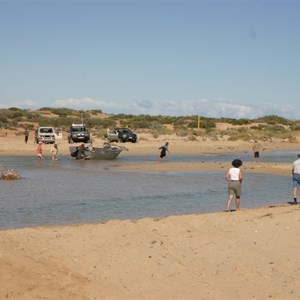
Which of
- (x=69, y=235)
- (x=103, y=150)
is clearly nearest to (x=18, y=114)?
(x=103, y=150)

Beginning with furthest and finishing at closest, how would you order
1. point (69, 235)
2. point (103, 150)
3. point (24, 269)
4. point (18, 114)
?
point (18, 114), point (103, 150), point (69, 235), point (24, 269)

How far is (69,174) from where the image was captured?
28.0m

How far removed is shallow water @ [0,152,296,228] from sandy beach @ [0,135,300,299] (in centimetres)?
335

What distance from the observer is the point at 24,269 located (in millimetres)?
8648

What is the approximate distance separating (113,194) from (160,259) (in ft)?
36.2

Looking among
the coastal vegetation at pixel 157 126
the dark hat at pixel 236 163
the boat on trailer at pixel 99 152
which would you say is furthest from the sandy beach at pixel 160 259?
the coastal vegetation at pixel 157 126

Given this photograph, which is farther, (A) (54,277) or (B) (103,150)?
(B) (103,150)

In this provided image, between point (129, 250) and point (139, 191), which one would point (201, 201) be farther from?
point (129, 250)

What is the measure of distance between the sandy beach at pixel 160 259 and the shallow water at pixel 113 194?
132 inches

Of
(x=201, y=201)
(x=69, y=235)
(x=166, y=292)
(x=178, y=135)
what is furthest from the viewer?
(x=178, y=135)

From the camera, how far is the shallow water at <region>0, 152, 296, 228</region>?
15.6 metres

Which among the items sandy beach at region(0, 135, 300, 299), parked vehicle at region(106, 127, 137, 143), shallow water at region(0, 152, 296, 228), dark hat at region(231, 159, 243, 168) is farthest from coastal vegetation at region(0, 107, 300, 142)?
sandy beach at region(0, 135, 300, 299)

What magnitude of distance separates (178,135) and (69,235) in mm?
55024

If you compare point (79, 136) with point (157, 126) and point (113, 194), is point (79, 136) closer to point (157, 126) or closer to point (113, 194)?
point (157, 126)
